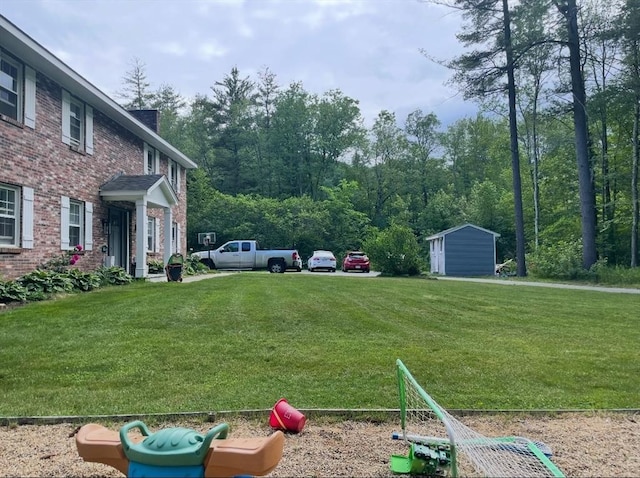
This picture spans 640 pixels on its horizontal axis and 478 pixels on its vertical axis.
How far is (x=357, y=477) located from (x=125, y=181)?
14271mm

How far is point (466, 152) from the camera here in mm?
49094

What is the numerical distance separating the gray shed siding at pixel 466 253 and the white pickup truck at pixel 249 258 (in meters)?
8.53

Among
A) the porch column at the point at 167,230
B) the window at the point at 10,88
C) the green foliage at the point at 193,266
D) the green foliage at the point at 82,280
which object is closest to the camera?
the window at the point at 10,88

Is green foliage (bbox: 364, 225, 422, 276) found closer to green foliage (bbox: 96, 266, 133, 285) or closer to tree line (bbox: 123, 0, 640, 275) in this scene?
tree line (bbox: 123, 0, 640, 275)

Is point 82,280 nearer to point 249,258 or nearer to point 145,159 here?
point 145,159

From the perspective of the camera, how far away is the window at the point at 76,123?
12.7 m

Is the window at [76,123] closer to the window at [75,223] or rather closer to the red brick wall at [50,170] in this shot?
the red brick wall at [50,170]

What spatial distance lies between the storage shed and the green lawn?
1759 cm

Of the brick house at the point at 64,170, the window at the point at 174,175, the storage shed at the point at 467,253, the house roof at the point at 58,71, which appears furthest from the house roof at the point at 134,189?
the storage shed at the point at 467,253

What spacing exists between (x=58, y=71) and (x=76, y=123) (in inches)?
81.1

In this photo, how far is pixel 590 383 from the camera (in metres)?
4.84

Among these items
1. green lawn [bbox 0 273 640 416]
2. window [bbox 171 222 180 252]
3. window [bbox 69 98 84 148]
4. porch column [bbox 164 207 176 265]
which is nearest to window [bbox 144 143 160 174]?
porch column [bbox 164 207 176 265]

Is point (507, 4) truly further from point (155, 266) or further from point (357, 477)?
point (357, 477)

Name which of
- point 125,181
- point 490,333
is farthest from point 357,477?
point 125,181
